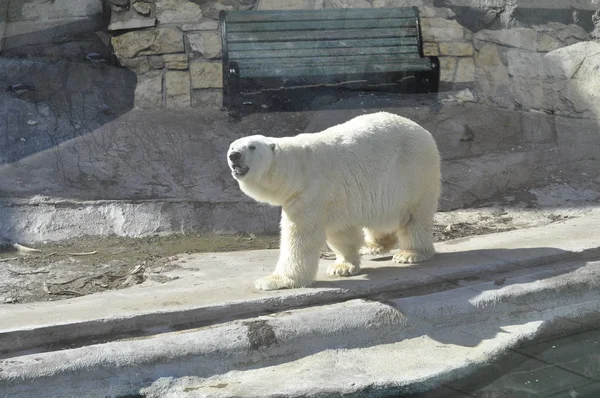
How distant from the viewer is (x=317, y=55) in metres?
7.98

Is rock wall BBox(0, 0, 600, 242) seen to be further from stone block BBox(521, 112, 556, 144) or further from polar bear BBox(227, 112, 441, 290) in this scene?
polar bear BBox(227, 112, 441, 290)

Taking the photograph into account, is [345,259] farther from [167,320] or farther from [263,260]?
[167,320]

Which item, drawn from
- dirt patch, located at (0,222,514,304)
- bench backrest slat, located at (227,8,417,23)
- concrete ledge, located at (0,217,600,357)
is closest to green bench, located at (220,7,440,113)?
bench backrest slat, located at (227,8,417,23)

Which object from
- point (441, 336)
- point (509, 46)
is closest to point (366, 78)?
point (509, 46)

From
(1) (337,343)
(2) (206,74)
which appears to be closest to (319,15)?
(2) (206,74)

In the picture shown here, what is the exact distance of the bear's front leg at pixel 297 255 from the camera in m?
4.66

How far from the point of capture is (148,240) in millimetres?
6102

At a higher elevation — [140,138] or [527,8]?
[527,8]

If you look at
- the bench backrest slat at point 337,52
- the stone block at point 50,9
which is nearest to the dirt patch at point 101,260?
the bench backrest slat at point 337,52

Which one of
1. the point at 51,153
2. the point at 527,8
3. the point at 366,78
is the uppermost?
the point at 527,8

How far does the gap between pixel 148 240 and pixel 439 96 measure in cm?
325

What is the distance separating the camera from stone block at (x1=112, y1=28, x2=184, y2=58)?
7691 millimetres

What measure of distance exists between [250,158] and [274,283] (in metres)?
0.64

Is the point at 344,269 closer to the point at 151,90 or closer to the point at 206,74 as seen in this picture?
the point at 206,74
